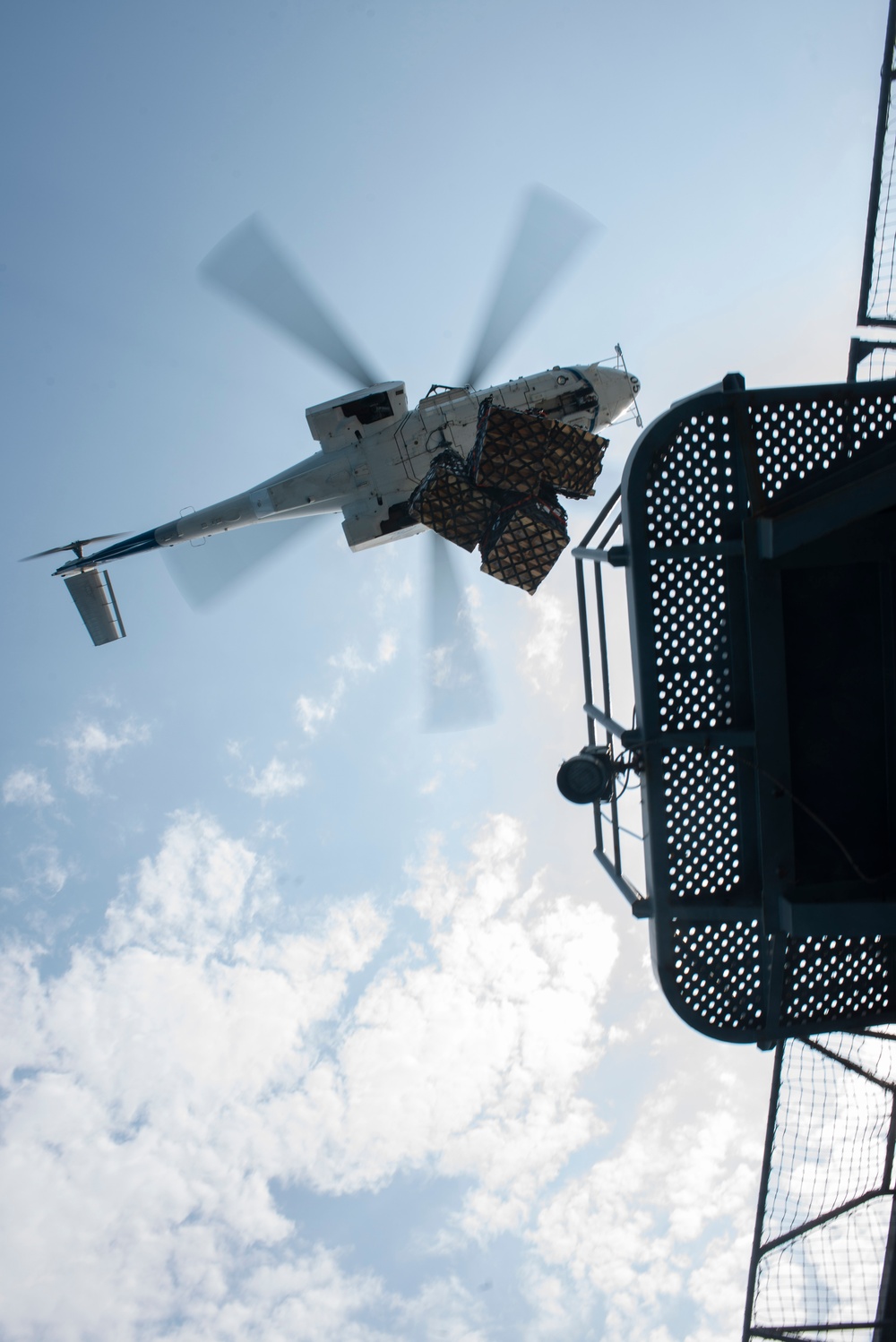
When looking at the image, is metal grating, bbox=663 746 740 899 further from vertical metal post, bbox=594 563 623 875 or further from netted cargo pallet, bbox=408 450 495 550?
netted cargo pallet, bbox=408 450 495 550

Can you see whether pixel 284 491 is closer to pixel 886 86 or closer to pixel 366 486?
pixel 366 486

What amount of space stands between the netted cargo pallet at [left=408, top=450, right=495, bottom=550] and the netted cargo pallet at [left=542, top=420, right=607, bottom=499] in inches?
39.9

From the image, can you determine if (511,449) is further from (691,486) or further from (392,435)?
(691,486)

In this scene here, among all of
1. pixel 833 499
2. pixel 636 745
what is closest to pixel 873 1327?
pixel 636 745

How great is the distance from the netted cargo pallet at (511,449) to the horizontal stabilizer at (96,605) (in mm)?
10380

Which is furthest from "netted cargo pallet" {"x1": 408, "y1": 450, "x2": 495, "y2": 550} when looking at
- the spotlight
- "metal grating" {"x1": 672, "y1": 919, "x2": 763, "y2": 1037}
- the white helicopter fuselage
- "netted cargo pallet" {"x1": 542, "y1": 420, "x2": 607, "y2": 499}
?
"metal grating" {"x1": 672, "y1": 919, "x2": 763, "y2": 1037}

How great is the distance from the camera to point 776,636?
4.09m

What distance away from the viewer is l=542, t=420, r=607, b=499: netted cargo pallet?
→ 1057cm

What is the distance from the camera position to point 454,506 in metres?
11.1

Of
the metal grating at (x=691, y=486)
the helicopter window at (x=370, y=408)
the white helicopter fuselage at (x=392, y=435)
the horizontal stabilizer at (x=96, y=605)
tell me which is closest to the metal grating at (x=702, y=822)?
the metal grating at (x=691, y=486)

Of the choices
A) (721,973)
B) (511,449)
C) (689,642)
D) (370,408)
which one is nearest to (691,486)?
(689,642)

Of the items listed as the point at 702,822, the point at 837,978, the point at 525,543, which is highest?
the point at 525,543

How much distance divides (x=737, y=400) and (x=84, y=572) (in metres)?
16.4

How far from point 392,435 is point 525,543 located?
493 centimetres
